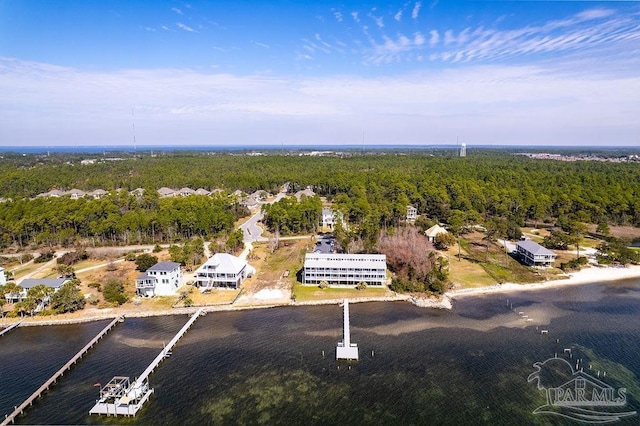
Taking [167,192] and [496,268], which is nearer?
[496,268]

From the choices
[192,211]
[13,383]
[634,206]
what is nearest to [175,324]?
[13,383]

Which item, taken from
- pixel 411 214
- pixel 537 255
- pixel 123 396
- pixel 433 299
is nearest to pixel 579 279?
pixel 537 255

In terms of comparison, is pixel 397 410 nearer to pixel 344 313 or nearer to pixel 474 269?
pixel 344 313

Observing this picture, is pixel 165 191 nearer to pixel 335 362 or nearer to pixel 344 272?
pixel 344 272

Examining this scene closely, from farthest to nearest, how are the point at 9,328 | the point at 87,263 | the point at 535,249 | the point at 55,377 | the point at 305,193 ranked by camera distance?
the point at 305,193, the point at 87,263, the point at 535,249, the point at 9,328, the point at 55,377

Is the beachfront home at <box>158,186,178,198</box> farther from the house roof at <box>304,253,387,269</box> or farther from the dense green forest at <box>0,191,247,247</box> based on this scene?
the house roof at <box>304,253,387,269</box>

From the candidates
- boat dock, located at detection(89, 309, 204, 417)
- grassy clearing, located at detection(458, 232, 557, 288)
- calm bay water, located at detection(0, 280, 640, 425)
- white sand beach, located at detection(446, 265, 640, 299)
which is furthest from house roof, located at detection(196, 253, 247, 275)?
grassy clearing, located at detection(458, 232, 557, 288)

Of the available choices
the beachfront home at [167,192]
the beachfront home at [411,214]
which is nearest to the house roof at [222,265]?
the beachfront home at [411,214]
